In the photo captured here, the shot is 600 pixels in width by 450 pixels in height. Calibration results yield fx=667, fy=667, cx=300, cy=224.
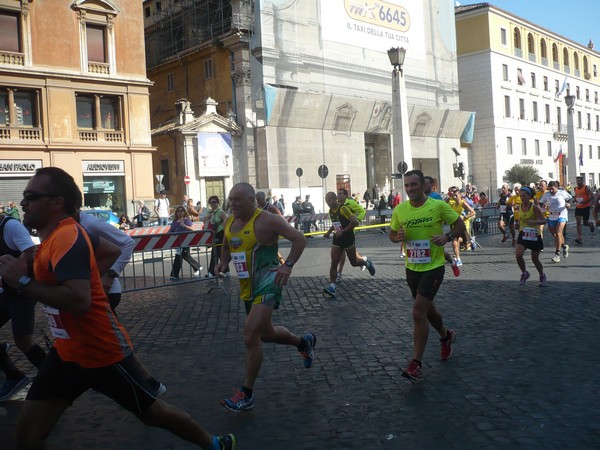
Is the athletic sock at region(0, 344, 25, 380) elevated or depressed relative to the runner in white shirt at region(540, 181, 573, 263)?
depressed

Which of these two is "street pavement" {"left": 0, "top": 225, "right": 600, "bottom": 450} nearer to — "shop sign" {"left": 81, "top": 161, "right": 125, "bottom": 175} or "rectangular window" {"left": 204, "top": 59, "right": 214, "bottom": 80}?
"shop sign" {"left": 81, "top": 161, "right": 125, "bottom": 175}

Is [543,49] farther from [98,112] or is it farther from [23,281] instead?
[23,281]

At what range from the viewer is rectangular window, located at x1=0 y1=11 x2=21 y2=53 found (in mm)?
30484

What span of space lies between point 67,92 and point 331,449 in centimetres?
3114

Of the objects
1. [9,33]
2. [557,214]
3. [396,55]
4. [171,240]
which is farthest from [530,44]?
[171,240]

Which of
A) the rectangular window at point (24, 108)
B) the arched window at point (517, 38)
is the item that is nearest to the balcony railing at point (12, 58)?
the rectangular window at point (24, 108)

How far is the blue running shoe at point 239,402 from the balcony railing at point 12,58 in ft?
96.8

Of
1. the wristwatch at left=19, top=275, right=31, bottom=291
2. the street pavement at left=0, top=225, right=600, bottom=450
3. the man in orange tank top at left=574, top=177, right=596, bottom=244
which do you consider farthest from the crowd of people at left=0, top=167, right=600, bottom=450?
the man in orange tank top at left=574, top=177, right=596, bottom=244

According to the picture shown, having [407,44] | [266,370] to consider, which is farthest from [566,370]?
[407,44]

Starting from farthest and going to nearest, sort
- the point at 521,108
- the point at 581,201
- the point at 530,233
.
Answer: the point at 521,108
the point at 581,201
the point at 530,233

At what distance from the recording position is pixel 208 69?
4303 centimetres

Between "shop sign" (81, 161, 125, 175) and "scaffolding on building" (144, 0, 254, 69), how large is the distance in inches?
456

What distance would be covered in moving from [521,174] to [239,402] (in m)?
54.6

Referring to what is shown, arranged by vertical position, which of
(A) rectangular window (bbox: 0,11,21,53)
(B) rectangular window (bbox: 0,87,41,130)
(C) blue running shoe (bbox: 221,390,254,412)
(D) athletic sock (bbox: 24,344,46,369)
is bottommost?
(C) blue running shoe (bbox: 221,390,254,412)
